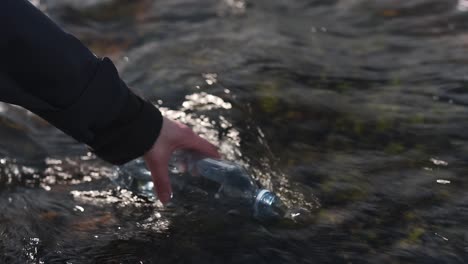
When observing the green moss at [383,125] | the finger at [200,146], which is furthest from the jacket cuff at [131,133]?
the green moss at [383,125]

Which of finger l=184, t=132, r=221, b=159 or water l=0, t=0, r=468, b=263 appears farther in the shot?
finger l=184, t=132, r=221, b=159

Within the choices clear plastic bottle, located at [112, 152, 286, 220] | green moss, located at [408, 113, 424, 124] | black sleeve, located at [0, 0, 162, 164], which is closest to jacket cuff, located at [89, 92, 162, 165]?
black sleeve, located at [0, 0, 162, 164]

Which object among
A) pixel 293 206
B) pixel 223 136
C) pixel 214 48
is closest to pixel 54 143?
pixel 223 136

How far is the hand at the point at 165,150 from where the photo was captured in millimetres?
3252

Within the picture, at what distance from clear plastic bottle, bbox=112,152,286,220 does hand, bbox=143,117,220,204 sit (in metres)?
0.22

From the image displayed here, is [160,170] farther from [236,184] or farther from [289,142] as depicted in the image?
[289,142]

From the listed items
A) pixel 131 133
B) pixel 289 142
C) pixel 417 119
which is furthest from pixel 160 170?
pixel 417 119

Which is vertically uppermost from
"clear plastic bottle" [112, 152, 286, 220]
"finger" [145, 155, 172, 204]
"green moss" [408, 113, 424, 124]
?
"green moss" [408, 113, 424, 124]

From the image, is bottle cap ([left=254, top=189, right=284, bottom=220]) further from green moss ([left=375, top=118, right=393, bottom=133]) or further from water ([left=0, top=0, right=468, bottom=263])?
green moss ([left=375, top=118, right=393, bottom=133])

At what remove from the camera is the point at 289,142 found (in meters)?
4.26

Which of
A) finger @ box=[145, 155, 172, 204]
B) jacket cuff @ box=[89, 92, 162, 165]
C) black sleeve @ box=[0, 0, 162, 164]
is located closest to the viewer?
black sleeve @ box=[0, 0, 162, 164]

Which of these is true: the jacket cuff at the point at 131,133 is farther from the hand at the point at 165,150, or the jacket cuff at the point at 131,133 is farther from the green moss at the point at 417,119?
the green moss at the point at 417,119

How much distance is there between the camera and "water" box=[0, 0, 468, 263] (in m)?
3.28

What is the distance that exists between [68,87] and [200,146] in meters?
0.78
